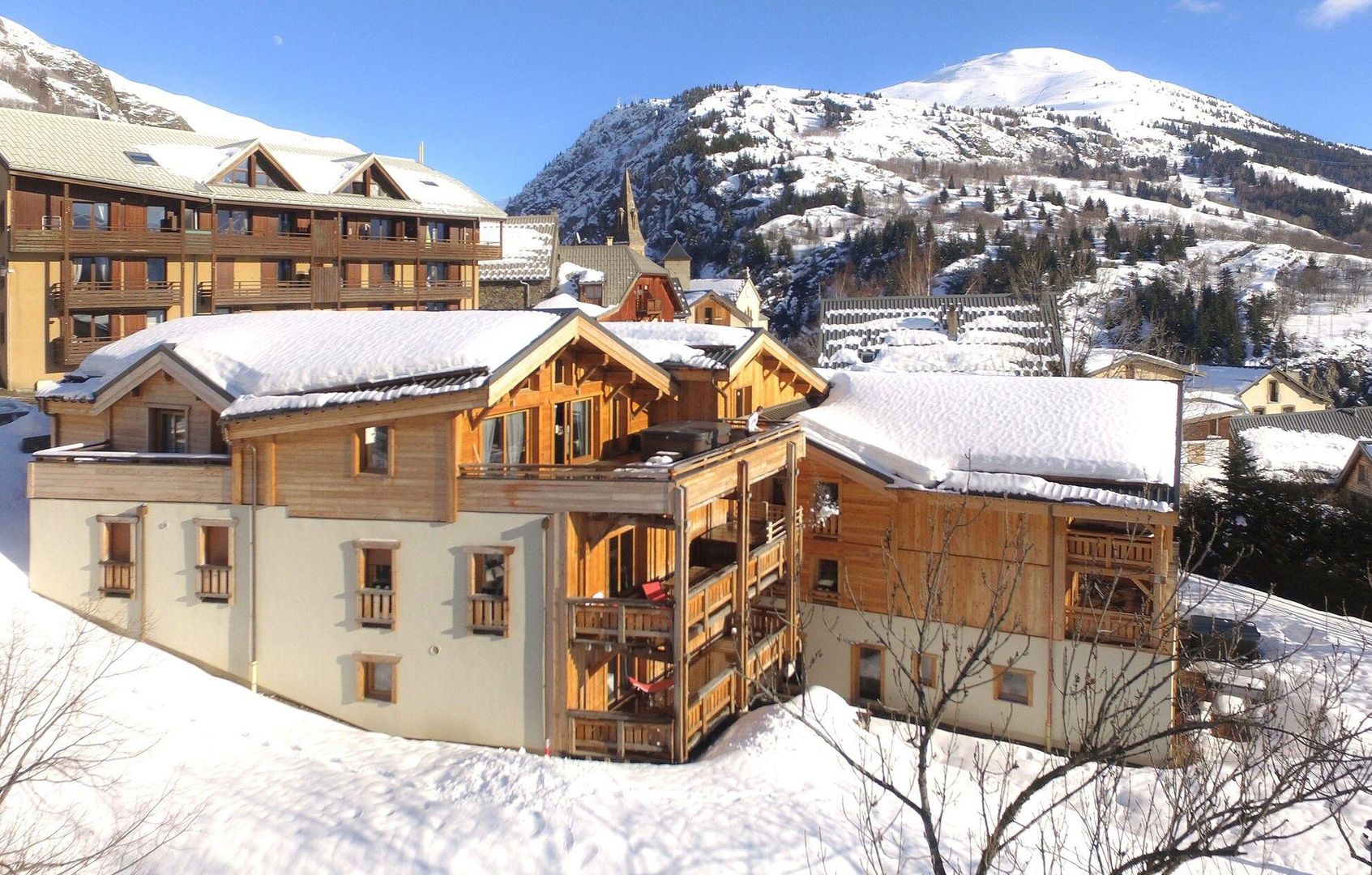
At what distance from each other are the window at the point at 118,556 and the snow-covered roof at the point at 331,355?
8.46 feet

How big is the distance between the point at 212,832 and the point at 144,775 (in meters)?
1.94

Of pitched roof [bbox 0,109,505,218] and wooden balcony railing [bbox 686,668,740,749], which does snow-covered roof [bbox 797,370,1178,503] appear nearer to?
wooden balcony railing [bbox 686,668,740,749]

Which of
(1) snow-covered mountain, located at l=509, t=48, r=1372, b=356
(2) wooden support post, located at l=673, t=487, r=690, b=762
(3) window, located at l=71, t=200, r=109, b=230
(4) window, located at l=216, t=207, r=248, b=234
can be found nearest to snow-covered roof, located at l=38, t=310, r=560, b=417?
(2) wooden support post, located at l=673, t=487, r=690, b=762

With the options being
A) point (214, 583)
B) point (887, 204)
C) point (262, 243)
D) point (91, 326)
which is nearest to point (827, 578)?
point (214, 583)

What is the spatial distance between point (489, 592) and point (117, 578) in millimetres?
7282

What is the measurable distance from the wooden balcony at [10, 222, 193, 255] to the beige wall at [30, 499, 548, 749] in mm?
16687

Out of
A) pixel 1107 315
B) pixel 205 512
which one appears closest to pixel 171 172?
pixel 205 512

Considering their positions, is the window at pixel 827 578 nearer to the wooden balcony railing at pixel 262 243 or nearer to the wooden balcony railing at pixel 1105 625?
the wooden balcony railing at pixel 1105 625

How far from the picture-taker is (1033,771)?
17.1 meters

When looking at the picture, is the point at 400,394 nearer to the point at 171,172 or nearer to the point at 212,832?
the point at 212,832

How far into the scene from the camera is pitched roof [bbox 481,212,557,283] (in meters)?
51.8

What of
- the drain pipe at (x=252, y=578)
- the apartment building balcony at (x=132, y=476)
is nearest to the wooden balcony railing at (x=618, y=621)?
the drain pipe at (x=252, y=578)

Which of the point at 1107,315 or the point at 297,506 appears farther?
the point at 1107,315

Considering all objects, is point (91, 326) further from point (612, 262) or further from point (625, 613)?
point (612, 262)
